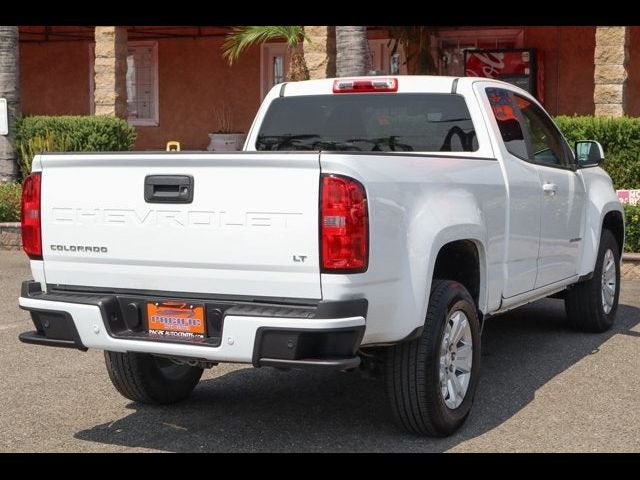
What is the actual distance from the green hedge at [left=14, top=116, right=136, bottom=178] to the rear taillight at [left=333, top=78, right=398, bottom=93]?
9.48 metres

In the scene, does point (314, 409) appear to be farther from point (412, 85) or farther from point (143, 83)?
point (143, 83)

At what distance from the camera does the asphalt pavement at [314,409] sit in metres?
5.65

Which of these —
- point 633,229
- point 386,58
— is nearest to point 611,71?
point 633,229

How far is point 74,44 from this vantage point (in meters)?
23.3

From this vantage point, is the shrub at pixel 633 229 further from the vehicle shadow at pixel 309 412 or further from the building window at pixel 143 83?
the building window at pixel 143 83

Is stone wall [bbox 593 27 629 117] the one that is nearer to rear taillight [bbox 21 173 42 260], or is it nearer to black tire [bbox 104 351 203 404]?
black tire [bbox 104 351 203 404]

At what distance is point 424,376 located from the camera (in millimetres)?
5477

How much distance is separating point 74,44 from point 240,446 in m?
19.1

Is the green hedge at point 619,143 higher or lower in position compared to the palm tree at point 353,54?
lower

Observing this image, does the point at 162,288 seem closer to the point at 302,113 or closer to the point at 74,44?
the point at 302,113

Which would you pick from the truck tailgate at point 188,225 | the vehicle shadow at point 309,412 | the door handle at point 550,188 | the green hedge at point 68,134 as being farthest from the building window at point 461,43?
the truck tailgate at point 188,225

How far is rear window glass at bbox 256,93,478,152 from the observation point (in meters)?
6.78

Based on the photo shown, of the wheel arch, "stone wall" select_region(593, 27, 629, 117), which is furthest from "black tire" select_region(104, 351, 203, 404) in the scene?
"stone wall" select_region(593, 27, 629, 117)

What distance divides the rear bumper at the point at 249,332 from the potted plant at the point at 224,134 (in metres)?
15.5
